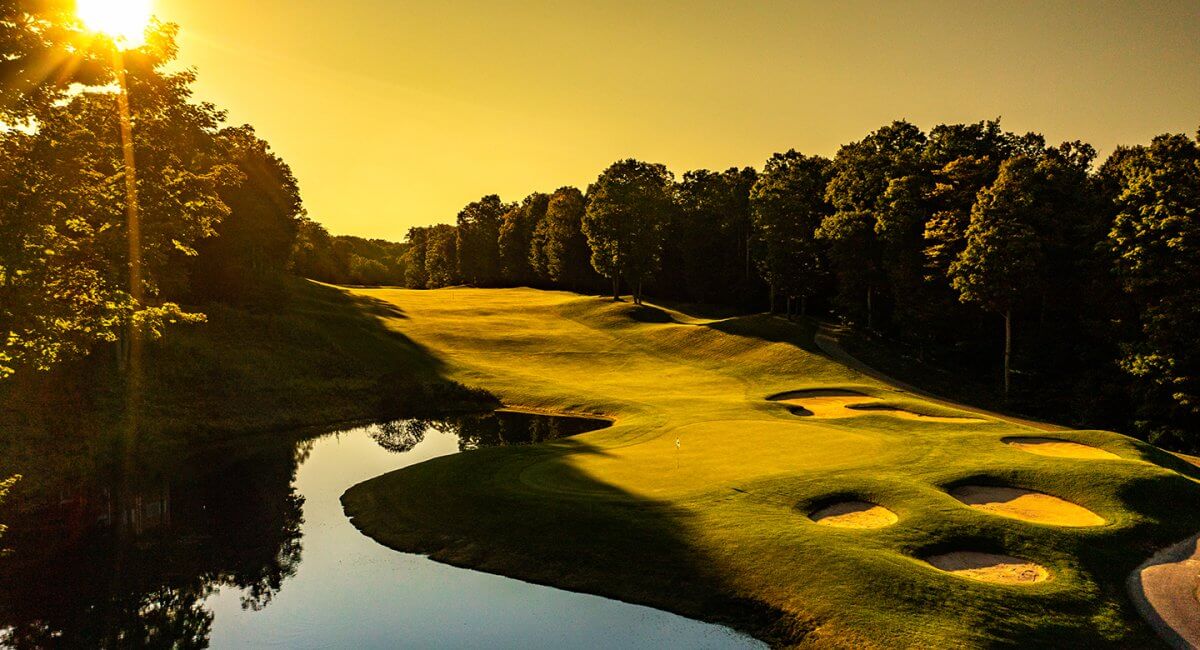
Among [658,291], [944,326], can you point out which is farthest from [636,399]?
[658,291]

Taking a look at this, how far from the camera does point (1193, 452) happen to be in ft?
133

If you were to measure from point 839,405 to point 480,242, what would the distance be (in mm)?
106070

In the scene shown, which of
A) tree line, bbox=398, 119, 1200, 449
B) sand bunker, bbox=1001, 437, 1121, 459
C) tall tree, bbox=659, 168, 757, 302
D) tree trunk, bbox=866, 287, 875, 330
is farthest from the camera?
tall tree, bbox=659, 168, 757, 302

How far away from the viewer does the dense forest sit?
17125 mm

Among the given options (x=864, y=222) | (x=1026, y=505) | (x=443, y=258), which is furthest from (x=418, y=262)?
(x=1026, y=505)

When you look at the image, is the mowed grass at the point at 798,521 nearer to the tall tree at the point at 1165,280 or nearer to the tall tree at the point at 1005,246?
the tall tree at the point at 1165,280

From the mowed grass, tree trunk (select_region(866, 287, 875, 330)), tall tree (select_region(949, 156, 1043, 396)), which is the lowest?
the mowed grass

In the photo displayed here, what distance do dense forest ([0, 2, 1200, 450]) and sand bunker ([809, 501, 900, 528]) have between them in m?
23.3

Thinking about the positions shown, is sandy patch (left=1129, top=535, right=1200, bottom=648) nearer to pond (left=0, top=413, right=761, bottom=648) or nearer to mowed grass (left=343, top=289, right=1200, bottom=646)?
mowed grass (left=343, top=289, right=1200, bottom=646)

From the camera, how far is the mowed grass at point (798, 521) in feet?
56.2

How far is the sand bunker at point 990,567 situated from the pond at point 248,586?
699cm

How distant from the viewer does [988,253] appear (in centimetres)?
5144

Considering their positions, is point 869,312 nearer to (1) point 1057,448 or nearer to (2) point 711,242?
(2) point 711,242

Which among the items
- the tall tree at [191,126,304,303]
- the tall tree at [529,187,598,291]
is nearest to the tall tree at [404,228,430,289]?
the tall tree at [529,187,598,291]
